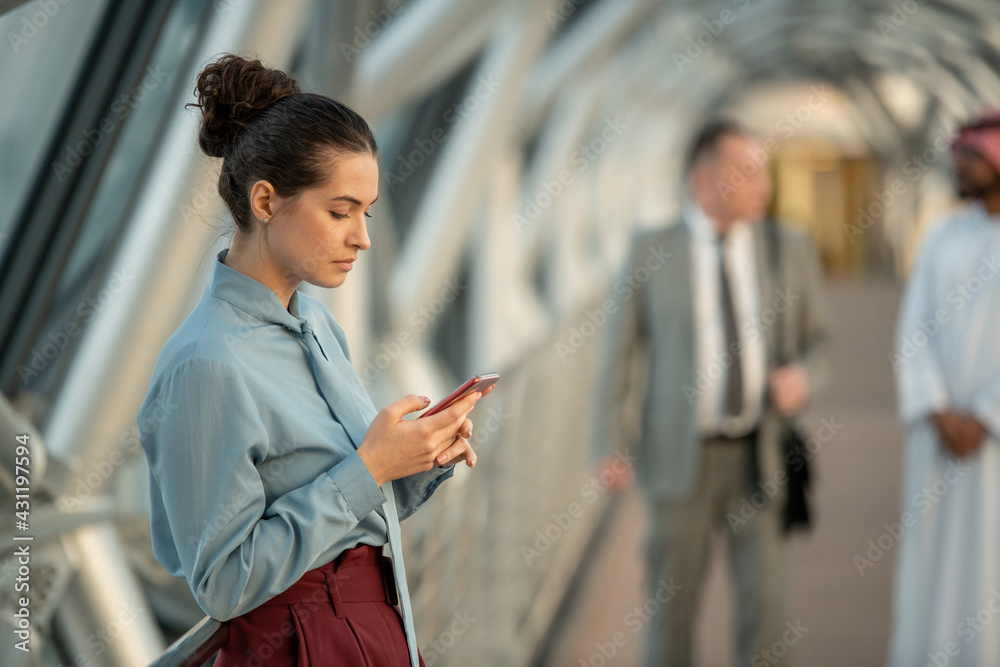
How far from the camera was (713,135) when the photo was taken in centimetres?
328

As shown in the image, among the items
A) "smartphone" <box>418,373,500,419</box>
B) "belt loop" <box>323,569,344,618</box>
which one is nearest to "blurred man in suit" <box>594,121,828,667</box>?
"smartphone" <box>418,373,500,419</box>

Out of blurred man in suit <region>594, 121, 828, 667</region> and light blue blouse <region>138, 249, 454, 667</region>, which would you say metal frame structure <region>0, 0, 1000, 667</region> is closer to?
light blue blouse <region>138, 249, 454, 667</region>

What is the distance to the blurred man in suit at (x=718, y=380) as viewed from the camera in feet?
10.6

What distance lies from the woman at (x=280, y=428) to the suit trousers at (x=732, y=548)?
6.85 feet

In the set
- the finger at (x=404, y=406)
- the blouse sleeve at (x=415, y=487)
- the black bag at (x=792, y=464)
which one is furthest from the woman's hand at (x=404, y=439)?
the black bag at (x=792, y=464)

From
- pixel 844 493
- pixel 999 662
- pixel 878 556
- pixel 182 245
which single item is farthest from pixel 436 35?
pixel 844 493

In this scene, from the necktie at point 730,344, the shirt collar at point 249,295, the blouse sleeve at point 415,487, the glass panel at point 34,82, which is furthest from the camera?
the necktie at point 730,344

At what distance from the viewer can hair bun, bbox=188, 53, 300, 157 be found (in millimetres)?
1264

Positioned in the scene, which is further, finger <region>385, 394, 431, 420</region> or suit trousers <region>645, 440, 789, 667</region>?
suit trousers <region>645, 440, 789, 667</region>

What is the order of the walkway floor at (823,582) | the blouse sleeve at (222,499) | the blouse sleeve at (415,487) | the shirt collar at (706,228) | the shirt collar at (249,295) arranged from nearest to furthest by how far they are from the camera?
the blouse sleeve at (222,499) → the shirt collar at (249,295) → the blouse sleeve at (415,487) → the shirt collar at (706,228) → the walkway floor at (823,582)

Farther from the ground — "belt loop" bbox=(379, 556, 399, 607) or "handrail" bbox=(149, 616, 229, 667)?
"handrail" bbox=(149, 616, 229, 667)

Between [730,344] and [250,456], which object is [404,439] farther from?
[730,344]

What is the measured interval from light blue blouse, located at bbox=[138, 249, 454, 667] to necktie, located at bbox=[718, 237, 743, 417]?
6.83 feet

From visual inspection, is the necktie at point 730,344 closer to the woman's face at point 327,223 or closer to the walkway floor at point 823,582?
the walkway floor at point 823,582
